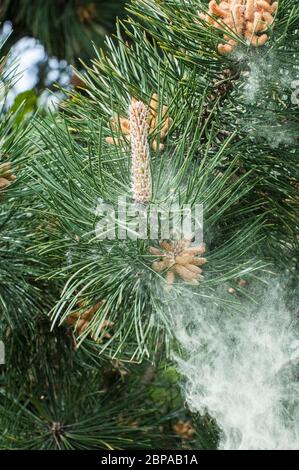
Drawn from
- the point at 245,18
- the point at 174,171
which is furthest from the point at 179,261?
the point at 245,18

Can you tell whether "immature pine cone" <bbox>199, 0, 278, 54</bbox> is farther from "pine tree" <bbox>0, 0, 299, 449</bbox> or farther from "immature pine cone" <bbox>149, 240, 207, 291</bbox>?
"immature pine cone" <bbox>149, 240, 207, 291</bbox>

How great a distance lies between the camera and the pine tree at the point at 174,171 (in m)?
0.65

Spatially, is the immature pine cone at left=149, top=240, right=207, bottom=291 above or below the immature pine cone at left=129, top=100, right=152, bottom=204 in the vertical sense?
below

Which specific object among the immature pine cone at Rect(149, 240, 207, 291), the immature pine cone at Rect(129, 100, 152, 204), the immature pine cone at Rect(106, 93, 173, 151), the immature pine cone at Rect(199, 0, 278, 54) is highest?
the immature pine cone at Rect(199, 0, 278, 54)

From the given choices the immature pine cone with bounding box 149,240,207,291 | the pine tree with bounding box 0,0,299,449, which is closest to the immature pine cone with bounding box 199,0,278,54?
the pine tree with bounding box 0,0,299,449

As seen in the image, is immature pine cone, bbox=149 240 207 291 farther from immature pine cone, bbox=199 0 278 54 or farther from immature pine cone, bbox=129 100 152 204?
immature pine cone, bbox=199 0 278 54

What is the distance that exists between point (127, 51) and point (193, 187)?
17 cm

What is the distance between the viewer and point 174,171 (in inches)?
26.4

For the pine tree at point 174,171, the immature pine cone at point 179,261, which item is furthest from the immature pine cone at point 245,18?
the immature pine cone at point 179,261

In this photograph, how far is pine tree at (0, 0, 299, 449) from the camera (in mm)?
655

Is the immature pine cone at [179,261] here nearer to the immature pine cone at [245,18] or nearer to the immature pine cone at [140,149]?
the immature pine cone at [140,149]

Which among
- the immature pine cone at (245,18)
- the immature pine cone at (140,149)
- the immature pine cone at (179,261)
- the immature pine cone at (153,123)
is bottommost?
the immature pine cone at (179,261)

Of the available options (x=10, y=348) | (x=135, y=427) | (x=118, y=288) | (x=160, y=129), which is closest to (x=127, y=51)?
(x=160, y=129)

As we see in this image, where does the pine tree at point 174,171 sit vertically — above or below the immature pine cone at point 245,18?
below
